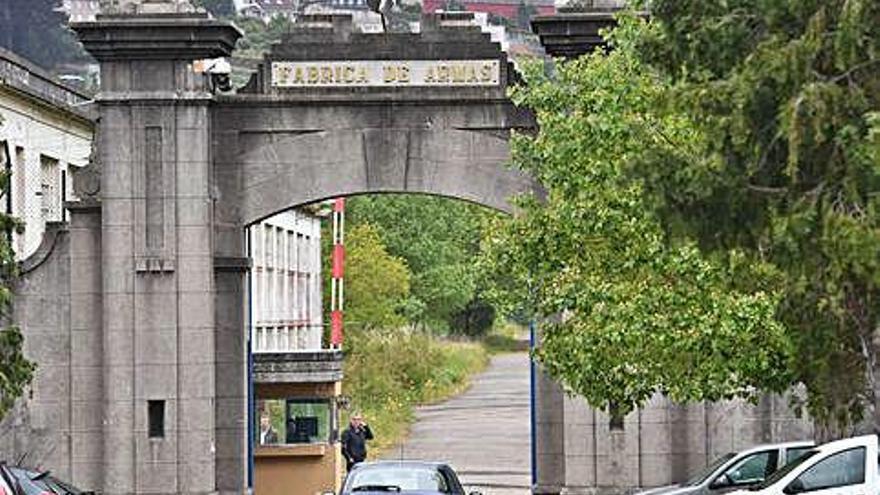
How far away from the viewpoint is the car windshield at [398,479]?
27422mm

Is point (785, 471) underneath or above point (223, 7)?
underneath

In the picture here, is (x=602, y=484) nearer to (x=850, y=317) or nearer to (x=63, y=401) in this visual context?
(x=63, y=401)

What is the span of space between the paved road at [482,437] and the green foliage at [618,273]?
16238mm

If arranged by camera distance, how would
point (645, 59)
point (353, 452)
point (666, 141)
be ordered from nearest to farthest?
point (645, 59) < point (666, 141) < point (353, 452)

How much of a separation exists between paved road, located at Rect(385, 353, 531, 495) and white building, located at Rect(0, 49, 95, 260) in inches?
407

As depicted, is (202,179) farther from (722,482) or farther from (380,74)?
(722,482)

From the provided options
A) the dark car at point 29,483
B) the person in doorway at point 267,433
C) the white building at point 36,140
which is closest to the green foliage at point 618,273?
the dark car at point 29,483

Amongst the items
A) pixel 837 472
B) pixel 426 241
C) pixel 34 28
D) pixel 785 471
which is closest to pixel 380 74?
pixel 785 471

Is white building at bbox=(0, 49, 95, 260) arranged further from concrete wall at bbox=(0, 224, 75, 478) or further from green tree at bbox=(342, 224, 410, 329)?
green tree at bbox=(342, 224, 410, 329)

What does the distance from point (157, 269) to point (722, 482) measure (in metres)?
9.45

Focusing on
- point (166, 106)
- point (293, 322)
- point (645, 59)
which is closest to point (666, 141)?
point (645, 59)

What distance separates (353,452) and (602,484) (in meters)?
6.33

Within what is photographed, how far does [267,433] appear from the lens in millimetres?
40750

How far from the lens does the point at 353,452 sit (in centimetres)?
4006
